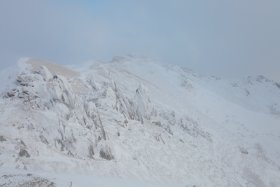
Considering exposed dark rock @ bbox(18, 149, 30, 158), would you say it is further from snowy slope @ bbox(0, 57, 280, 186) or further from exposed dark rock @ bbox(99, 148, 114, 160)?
exposed dark rock @ bbox(99, 148, 114, 160)

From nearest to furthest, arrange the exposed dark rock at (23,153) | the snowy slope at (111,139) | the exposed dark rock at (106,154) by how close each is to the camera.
A: the exposed dark rock at (23,153)
the snowy slope at (111,139)
the exposed dark rock at (106,154)

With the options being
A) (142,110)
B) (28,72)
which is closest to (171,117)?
(142,110)

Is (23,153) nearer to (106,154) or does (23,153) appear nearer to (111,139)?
(106,154)

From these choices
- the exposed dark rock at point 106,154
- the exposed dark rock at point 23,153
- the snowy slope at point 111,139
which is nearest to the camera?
the exposed dark rock at point 23,153

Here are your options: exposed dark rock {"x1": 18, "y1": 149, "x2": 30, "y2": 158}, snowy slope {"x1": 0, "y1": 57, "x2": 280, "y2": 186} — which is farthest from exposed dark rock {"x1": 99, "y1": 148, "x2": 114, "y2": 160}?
exposed dark rock {"x1": 18, "y1": 149, "x2": 30, "y2": 158}

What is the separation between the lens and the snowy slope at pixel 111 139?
32.7 metres

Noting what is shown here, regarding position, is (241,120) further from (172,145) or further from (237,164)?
(172,145)

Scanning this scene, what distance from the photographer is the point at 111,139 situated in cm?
4228

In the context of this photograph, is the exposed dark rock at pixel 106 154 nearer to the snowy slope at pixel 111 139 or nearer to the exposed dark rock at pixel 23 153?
the snowy slope at pixel 111 139

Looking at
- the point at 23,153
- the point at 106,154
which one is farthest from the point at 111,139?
the point at 23,153

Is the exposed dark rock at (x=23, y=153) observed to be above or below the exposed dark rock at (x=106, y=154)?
above

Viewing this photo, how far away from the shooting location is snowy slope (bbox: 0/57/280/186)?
107 ft

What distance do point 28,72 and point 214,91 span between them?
3186 inches

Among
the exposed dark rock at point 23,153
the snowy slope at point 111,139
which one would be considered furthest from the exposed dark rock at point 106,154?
the exposed dark rock at point 23,153
